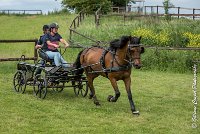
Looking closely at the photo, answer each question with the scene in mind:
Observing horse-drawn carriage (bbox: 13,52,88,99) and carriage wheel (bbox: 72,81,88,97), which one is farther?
carriage wheel (bbox: 72,81,88,97)

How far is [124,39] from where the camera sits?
974 centimetres

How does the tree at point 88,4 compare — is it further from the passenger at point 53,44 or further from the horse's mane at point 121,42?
the horse's mane at point 121,42

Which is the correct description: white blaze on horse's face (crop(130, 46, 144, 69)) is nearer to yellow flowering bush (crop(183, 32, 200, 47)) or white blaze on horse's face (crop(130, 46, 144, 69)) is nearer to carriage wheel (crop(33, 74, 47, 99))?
carriage wheel (crop(33, 74, 47, 99))

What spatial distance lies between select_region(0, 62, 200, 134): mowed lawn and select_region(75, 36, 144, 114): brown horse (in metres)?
0.53

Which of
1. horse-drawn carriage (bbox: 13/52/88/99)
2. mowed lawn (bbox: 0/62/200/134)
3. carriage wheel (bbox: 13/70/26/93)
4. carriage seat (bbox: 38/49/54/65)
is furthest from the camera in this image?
carriage wheel (bbox: 13/70/26/93)

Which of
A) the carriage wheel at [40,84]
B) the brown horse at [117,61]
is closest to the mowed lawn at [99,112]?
the carriage wheel at [40,84]

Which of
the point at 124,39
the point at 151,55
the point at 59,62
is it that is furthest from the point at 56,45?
the point at 151,55

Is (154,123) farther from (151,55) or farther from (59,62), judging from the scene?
(151,55)

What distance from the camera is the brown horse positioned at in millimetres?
9469

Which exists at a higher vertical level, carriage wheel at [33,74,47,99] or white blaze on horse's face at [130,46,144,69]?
white blaze on horse's face at [130,46,144,69]

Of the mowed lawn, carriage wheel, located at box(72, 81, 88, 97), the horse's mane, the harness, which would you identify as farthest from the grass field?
the horse's mane

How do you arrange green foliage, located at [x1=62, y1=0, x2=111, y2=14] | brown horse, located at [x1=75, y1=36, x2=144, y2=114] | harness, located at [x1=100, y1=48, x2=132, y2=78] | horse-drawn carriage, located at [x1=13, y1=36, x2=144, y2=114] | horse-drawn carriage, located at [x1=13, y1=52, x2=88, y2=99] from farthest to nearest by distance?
green foliage, located at [x1=62, y1=0, x2=111, y2=14] → horse-drawn carriage, located at [x1=13, y1=52, x2=88, y2=99] → harness, located at [x1=100, y1=48, x2=132, y2=78] → horse-drawn carriage, located at [x1=13, y1=36, x2=144, y2=114] → brown horse, located at [x1=75, y1=36, x2=144, y2=114]

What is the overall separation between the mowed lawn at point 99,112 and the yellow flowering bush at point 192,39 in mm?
6780

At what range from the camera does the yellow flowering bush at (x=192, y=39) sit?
20844 millimetres
